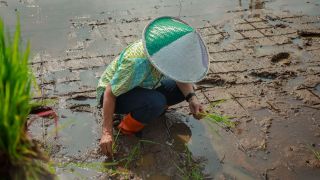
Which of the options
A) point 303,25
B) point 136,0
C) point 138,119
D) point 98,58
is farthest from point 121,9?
point 138,119

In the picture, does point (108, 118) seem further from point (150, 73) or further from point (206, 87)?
point (206, 87)

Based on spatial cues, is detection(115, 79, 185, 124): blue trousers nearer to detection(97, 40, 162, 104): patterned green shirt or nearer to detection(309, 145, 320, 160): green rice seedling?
detection(97, 40, 162, 104): patterned green shirt

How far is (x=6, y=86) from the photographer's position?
6.67ft

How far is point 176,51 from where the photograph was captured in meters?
3.31

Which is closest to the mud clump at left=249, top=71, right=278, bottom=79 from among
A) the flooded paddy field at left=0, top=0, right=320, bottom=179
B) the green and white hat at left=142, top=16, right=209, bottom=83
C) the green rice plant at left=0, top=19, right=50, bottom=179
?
the flooded paddy field at left=0, top=0, right=320, bottom=179

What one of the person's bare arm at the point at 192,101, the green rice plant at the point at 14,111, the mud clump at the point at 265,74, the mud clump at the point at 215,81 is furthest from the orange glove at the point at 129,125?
the mud clump at the point at 265,74

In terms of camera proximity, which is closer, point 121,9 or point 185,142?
point 185,142

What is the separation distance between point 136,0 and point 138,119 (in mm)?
4023

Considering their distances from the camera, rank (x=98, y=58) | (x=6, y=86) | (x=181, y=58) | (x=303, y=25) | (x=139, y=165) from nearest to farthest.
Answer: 1. (x=6, y=86)
2. (x=181, y=58)
3. (x=139, y=165)
4. (x=98, y=58)
5. (x=303, y=25)

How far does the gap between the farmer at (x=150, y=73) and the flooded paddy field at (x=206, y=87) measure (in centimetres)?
28

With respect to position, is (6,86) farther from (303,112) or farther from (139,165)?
(303,112)

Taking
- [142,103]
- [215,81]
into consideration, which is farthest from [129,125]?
[215,81]

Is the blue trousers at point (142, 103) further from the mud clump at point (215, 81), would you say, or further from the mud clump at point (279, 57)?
the mud clump at point (279, 57)

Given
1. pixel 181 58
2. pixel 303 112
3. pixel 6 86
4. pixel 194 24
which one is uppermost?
pixel 6 86
